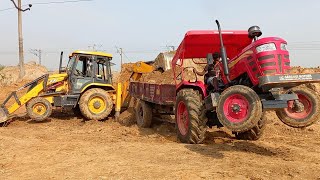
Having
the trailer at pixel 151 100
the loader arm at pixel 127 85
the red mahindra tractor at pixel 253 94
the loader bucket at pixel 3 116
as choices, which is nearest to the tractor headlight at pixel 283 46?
the red mahindra tractor at pixel 253 94

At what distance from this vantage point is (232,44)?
803cm

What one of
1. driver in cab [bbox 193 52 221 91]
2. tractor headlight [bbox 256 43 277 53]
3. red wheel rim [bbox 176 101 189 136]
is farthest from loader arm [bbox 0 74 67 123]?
tractor headlight [bbox 256 43 277 53]

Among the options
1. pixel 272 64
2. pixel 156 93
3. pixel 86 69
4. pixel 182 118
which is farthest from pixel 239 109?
pixel 86 69

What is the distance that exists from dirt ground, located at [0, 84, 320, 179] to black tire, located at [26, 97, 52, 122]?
2155 millimetres

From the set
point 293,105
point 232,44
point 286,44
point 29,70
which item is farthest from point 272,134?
point 29,70

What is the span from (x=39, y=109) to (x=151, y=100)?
13.2ft

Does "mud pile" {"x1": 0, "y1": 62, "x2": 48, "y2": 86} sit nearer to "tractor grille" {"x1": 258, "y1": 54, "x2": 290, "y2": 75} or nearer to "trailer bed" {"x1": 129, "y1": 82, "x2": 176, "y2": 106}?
"trailer bed" {"x1": 129, "y1": 82, "x2": 176, "y2": 106}

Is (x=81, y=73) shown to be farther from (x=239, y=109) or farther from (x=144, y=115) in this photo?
(x=239, y=109)

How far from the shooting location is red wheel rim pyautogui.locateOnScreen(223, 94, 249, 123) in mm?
5562

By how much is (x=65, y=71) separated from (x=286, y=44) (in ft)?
28.2

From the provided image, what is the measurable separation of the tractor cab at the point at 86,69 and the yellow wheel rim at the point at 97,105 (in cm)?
54

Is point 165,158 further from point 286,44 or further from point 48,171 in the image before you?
point 286,44

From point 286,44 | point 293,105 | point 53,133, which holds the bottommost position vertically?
point 53,133

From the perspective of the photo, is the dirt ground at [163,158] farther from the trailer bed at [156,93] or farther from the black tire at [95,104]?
the black tire at [95,104]
